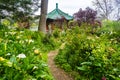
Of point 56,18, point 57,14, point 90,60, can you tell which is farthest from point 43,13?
point 57,14

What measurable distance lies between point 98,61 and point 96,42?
4.67ft

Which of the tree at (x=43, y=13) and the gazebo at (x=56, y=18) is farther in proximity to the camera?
the gazebo at (x=56, y=18)

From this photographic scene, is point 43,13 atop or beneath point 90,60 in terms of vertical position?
atop

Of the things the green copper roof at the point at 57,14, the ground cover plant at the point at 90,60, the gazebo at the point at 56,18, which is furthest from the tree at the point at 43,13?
the green copper roof at the point at 57,14

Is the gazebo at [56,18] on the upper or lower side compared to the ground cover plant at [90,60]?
upper

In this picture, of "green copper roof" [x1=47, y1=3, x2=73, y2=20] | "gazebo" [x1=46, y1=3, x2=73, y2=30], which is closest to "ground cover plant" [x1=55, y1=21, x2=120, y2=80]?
"gazebo" [x1=46, y1=3, x2=73, y2=30]

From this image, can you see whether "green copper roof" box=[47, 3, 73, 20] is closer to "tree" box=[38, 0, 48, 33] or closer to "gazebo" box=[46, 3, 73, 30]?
"gazebo" box=[46, 3, 73, 30]

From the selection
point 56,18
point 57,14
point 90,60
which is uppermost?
point 57,14

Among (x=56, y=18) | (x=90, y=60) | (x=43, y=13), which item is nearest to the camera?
(x=90, y=60)

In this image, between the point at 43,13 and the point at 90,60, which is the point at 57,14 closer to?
the point at 43,13

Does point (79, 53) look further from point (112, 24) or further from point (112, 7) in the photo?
point (112, 7)

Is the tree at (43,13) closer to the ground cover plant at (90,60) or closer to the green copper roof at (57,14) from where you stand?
the ground cover plant at (90,60)

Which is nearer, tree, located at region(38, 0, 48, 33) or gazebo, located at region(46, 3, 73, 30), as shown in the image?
tree, located at region(38, 0, 48, 33)

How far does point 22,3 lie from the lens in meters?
13.0
